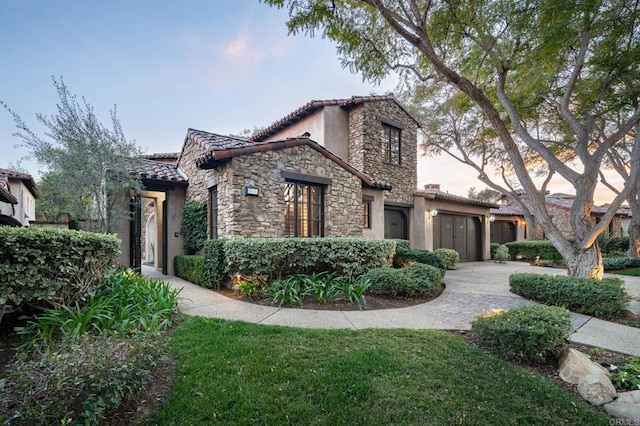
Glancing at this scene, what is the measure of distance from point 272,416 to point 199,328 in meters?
2.17

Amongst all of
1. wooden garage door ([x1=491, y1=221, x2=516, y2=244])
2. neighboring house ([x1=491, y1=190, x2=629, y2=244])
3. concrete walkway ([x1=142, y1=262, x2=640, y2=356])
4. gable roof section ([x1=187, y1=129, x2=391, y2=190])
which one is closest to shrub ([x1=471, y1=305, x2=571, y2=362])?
concrete walkway ([x1=142, y1=262, x2=640, y2=356])

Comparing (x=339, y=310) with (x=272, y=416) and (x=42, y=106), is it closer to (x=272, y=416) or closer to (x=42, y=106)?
(x=272, y=416)

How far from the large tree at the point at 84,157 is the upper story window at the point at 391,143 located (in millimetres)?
9645

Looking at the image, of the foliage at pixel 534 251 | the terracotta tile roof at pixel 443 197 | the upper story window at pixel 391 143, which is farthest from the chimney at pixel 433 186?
the upper story window at pixel 391 143

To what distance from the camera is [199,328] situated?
4051 mm

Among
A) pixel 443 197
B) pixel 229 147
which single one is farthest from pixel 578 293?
pixel 443 197

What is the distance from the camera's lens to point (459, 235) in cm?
1508

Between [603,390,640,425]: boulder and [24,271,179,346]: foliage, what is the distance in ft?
14.7

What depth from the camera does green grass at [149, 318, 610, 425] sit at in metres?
2.37

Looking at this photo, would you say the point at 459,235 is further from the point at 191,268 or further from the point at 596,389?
the point at 596,389

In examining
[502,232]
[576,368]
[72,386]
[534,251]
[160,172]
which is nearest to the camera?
[72,386]

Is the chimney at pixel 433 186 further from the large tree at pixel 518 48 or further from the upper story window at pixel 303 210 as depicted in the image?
the upper story window at pixel 303 210

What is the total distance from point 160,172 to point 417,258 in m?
9.07

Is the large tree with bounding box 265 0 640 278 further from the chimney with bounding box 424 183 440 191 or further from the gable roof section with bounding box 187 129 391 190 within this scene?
the chimney with bounding box 424 183 440 191
